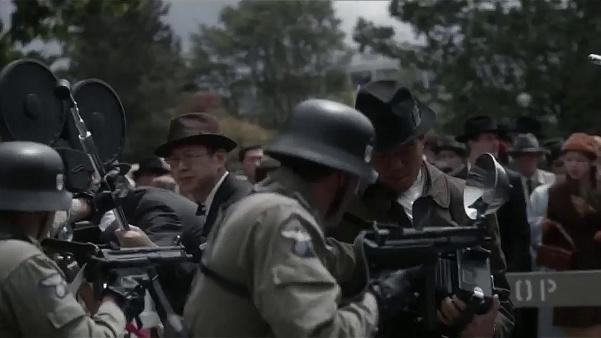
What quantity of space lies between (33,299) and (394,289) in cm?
119

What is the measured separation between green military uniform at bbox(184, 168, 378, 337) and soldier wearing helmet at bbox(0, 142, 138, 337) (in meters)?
0.63

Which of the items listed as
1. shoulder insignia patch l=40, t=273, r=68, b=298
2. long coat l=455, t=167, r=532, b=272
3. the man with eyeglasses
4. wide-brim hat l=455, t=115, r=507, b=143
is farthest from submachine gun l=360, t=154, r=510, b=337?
wide-brim hat l=455, t=115, r=507, b=143

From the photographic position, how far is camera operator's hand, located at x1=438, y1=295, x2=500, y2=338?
435 centimetres

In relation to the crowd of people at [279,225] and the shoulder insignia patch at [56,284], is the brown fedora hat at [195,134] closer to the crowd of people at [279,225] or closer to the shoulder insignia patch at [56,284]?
the crowd of people at [279,225]

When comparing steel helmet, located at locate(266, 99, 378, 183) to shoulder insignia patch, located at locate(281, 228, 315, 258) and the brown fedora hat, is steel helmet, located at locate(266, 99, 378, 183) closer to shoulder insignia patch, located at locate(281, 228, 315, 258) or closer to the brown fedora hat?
shoulder insignia patch, located at locate(281, 228, 315, 258)

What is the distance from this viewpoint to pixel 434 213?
4926mm

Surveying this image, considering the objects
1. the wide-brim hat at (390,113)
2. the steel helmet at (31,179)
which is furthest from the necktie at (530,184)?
the steel helmet at (31,179)

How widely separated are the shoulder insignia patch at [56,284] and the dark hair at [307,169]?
3.17 ft

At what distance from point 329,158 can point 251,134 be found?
51545mm

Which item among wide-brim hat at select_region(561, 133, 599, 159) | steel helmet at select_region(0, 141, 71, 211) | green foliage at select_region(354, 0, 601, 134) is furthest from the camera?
green foliage at select_region(354, 0, 601, 134)

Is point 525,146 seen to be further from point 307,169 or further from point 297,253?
point 297,253

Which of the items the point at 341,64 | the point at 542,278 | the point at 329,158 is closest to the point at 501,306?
the point at 329,158

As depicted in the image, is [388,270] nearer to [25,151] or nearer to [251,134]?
[25,151]

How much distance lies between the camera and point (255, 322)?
3.71 m
